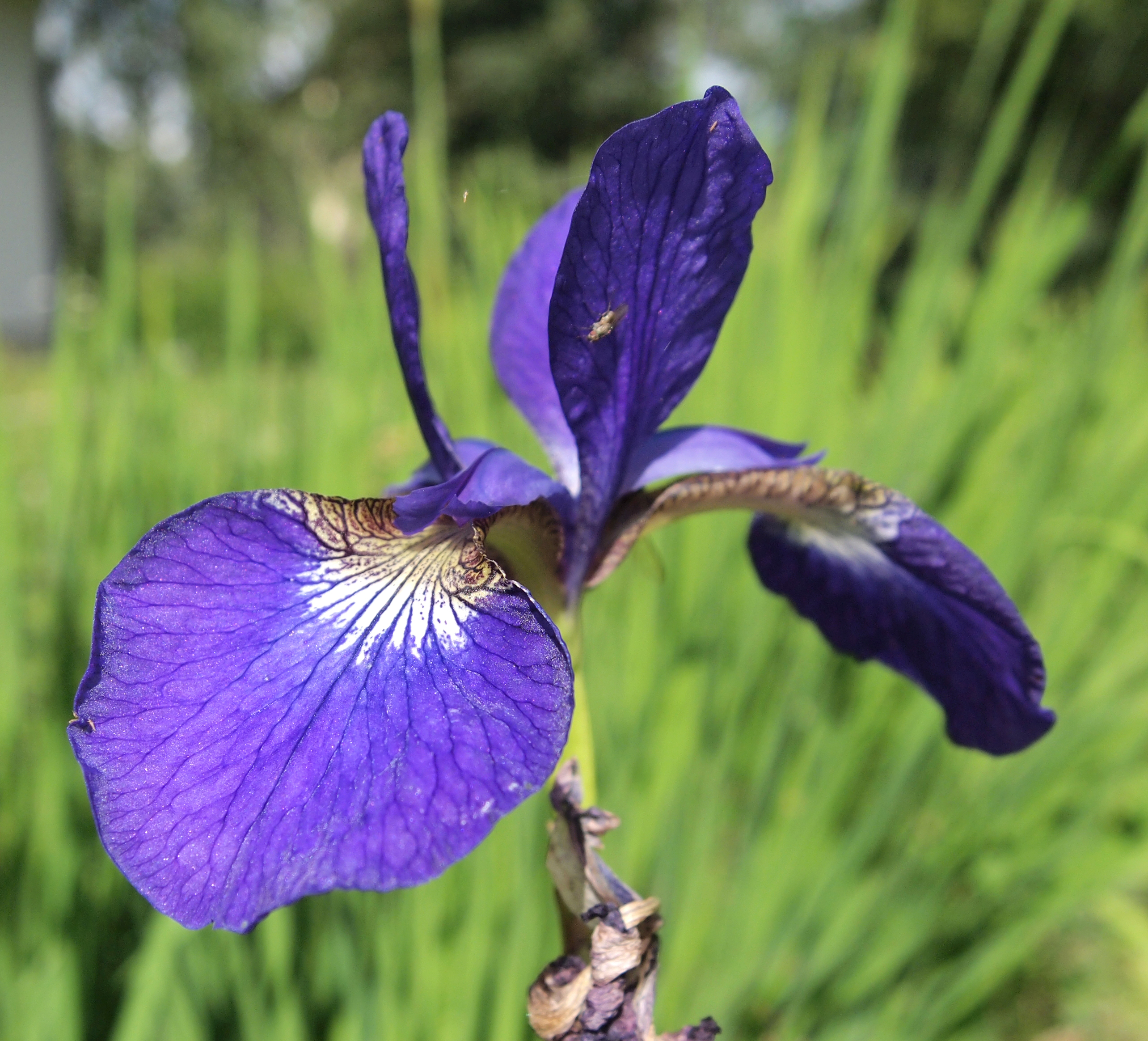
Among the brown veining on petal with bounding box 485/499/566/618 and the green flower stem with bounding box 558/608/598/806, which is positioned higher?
the brown veining on petal with bounding box 485/499/566/618

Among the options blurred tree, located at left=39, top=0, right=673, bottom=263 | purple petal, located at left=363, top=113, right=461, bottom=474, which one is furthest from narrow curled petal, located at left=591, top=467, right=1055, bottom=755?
blurred tree, located at left=39, top=0, right=673, bottom=263

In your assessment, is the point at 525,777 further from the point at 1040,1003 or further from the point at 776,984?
the point at 1040,1003

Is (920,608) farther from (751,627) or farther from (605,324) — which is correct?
(751,627)

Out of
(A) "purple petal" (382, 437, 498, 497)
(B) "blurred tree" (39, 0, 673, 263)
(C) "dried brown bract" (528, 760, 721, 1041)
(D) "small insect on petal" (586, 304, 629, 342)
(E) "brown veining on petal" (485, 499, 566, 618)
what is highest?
(B) "blurred tree" (39, 0, 673, 263)

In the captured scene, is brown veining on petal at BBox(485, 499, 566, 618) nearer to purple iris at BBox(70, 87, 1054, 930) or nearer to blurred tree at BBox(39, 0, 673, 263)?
purple iris at BBox(70, 87, 1054, 930)

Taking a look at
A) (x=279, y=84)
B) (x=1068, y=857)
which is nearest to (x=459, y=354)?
(x=1068, y=857)

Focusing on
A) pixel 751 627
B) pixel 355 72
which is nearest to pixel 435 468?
pixel 751 627

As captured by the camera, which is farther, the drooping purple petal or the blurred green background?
the blurred green background
